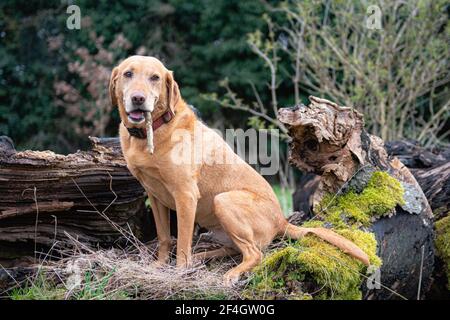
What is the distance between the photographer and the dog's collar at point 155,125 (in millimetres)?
4367

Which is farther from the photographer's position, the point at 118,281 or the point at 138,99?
the point at 138,99

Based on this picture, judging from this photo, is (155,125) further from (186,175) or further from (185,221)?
(185,221)

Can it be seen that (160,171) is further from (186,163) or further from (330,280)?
(330,280)

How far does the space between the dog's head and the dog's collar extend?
0.13 ft

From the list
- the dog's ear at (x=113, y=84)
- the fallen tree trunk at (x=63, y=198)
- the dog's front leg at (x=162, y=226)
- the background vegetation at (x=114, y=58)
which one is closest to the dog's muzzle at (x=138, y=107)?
the dog's ear at (x=113, y=84)

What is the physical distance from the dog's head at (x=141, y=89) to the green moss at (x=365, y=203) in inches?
61.1

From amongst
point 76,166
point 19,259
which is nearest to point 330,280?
point 76,166

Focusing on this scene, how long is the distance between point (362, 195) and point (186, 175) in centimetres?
146

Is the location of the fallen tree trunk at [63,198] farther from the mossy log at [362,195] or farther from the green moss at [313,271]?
the mossy log at [362,195]

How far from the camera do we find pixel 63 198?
487 cm

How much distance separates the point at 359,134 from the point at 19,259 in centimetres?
303

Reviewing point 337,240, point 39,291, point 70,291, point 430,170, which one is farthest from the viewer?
point 430,170

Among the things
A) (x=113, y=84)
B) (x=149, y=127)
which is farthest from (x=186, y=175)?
(x=113, y=84)

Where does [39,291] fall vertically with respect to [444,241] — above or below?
above
